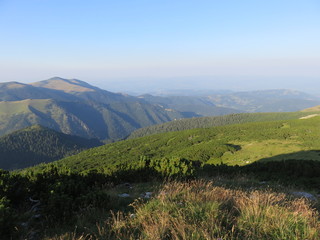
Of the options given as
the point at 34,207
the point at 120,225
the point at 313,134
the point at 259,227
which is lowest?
the point at 313,134

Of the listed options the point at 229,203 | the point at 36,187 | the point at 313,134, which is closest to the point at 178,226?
the point at 229,203

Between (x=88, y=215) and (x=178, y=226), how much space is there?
9.72ft

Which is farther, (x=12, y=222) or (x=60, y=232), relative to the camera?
(x=60, y=232)

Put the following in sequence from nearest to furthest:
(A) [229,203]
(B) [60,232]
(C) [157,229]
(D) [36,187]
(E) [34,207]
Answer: (C) [157,229] → (B) [60,232] → (A) [229,203] → (E) [34,207] → (D) [36,187]

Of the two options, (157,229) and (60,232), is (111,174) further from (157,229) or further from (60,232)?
(157,229)

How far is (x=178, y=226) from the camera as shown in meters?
4.11

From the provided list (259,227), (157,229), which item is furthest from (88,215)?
(259,227)

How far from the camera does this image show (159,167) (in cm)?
1304

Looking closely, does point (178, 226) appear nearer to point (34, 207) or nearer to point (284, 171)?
point (34, 207)

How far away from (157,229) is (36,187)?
19.4 ft

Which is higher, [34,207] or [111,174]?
[34,207]

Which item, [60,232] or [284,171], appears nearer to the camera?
[60,232]

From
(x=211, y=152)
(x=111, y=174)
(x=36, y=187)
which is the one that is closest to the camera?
(x=36, y=187)

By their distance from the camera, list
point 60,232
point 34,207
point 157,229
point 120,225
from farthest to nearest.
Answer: point 34,207 < point 60,232 < point 120,225 < point 157,229
